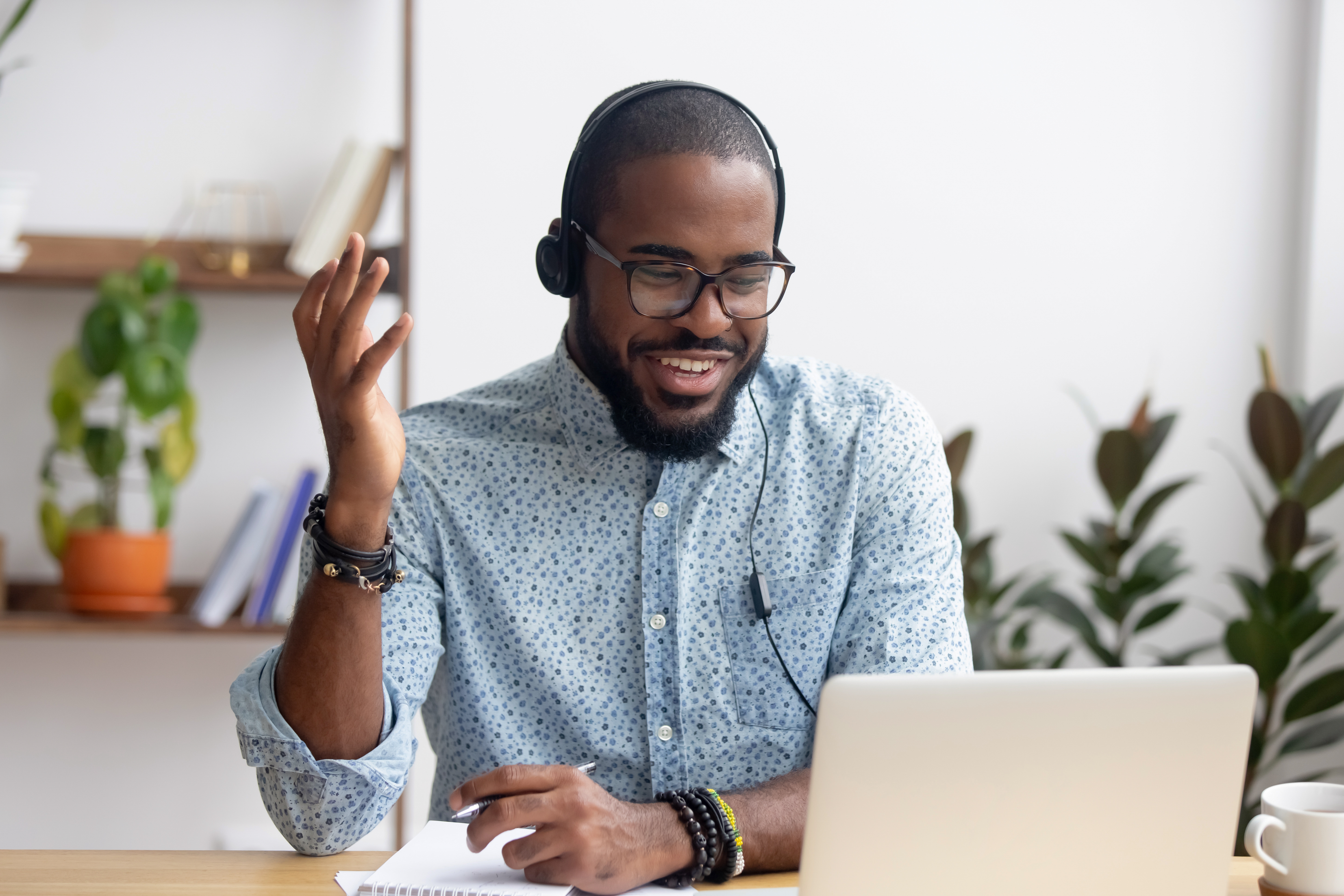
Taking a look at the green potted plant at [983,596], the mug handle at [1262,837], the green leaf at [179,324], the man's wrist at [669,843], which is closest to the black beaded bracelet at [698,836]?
the man's wrist at [669,843]

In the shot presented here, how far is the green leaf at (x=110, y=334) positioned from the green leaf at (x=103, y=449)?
0.36ft

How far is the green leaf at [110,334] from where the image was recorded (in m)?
2.16

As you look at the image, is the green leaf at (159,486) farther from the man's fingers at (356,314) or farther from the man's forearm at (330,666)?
the man's fingers at (356,314)

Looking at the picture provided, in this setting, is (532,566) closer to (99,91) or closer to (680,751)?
(680,751)

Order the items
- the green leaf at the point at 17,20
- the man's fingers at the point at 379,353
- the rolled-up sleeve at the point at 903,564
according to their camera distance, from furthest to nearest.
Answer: the green leaf at the point at 17,20
the rolled-up sleeve at the point at 903,564
the man's fingers at the point at 379,353

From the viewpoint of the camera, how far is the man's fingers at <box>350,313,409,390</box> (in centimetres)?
100

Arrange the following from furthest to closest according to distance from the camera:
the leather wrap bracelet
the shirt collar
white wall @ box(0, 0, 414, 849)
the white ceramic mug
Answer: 1. white wall @ box(0, 0, 414, 849)
2. the shirt collar
3. the leather wrap bracelet
4. the white ceramic mug

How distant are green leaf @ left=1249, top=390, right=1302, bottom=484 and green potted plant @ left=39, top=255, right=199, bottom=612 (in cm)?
195

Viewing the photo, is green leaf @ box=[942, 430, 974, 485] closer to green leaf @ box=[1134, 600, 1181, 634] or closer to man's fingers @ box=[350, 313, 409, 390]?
green leaf @ box=[1134, 600, 1181, 634]

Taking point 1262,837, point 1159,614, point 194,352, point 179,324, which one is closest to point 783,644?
point 1262,837

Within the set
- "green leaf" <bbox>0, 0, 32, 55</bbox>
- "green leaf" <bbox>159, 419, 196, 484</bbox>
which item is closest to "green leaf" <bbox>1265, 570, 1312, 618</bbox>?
"green leaf" <bbox>159, 419, 196, 484</bbox>

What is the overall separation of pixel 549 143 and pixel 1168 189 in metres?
1.27

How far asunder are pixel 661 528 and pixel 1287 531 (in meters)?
1.36

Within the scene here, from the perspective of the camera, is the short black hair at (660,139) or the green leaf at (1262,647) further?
the green leaf at (1262,647)
